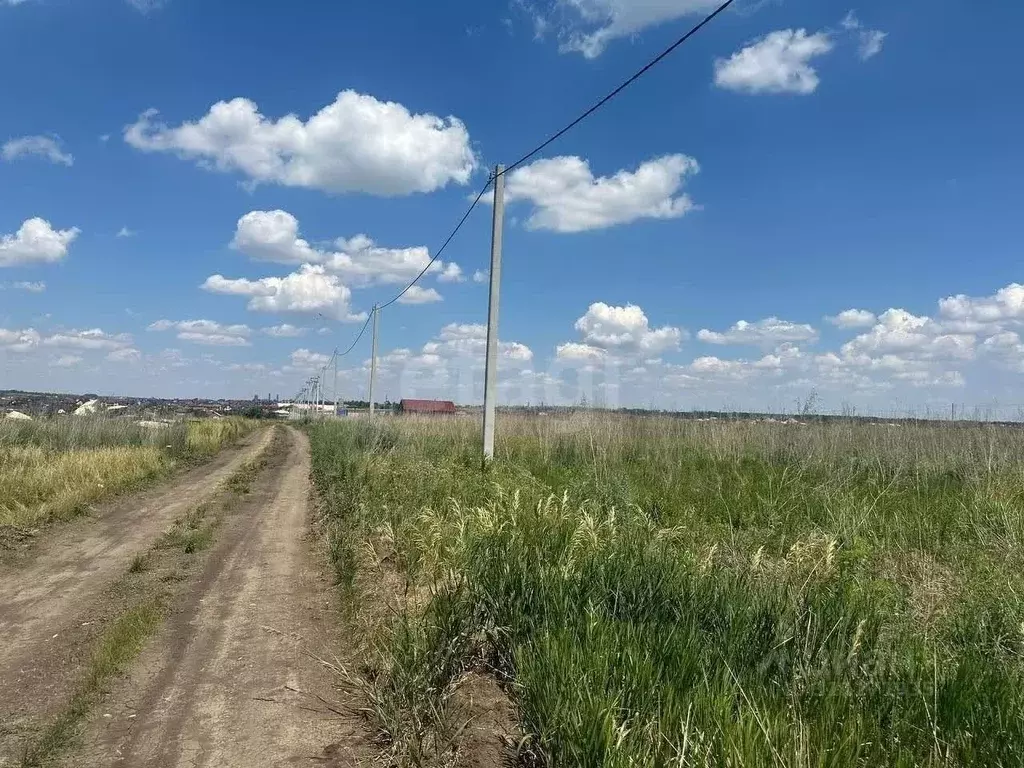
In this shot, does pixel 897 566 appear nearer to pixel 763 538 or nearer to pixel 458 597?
pixel 763 538

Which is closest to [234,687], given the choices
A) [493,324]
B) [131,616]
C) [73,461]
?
[131,616]

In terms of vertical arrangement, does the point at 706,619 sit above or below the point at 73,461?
above

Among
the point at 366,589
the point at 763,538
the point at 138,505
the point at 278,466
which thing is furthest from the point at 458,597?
the point at 278,466

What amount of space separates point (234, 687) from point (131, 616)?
193cm

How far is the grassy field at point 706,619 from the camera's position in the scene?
8.90ft

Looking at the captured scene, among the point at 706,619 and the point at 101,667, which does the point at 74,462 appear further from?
the point at 706,619

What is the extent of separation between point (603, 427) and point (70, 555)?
11.4 meters

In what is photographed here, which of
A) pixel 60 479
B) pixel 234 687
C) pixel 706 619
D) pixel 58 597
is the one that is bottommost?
pixel 58 597

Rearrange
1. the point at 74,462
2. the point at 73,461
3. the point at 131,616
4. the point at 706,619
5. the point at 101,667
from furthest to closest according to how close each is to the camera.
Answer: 1. the point at 73,461
2. the point at 74,462
3. the point at 131,616
4. the point at 101,667
5. the point at 706,619

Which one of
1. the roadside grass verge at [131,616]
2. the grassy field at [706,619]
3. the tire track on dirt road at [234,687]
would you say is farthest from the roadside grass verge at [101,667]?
the grassy field at [706,619]

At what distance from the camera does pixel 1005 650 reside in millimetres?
4113

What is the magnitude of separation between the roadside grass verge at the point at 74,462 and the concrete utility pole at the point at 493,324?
284 inches

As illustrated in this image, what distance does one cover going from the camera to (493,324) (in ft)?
45.2

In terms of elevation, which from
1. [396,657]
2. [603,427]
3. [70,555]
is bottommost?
[70,555]
